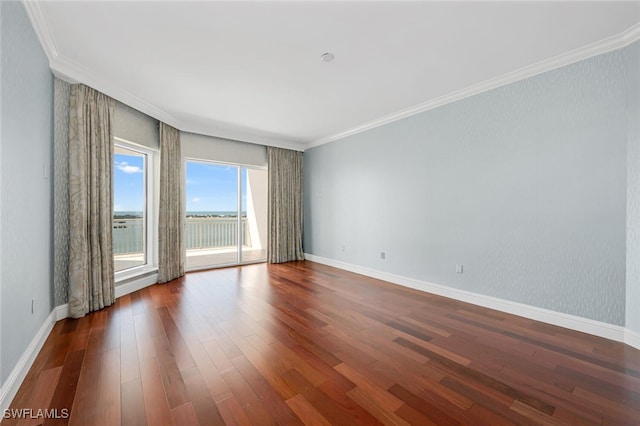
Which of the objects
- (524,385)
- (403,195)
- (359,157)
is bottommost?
(524,385)

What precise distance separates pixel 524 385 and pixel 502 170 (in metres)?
2.20

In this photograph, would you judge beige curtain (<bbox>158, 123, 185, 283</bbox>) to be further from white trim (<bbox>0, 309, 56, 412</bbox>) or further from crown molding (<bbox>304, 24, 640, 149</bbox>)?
crown molding (<bbox>304, 24, 640, 149</bbox>)

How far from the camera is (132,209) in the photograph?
3883mm

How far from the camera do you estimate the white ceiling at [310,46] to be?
1903mm

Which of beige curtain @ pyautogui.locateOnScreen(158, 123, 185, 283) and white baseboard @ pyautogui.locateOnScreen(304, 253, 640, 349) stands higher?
beige curtain @ pyautogui.locateOnScreen(158, 123, 185, 283)

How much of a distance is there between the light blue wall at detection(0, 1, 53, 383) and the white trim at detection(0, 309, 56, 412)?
0.15 ft

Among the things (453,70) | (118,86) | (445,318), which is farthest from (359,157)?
(118,86)

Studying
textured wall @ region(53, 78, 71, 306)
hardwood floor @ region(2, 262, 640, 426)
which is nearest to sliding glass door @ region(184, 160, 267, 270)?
textured wall @ region(53, 78, 71, 306)

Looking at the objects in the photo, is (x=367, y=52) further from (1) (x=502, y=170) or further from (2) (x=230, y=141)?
(2) (x=230, y=141)

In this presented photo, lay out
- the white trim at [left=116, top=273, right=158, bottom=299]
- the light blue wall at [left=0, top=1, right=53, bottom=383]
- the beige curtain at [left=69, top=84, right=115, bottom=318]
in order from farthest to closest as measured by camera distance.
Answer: the white trim at [left=116, top=273, right=158, bottom=299]
the beige curtain at [left=69, top=84, right=115, bottom=318]
the light blue wall at [left=0, top=1, right=53, bottom=383]

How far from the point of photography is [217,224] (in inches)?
245

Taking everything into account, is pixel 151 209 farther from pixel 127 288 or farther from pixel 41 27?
pixel 41 27

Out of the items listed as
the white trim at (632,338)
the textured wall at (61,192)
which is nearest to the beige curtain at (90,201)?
the textured wall at (61,192)

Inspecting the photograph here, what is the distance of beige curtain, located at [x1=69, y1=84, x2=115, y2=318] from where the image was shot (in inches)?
108
